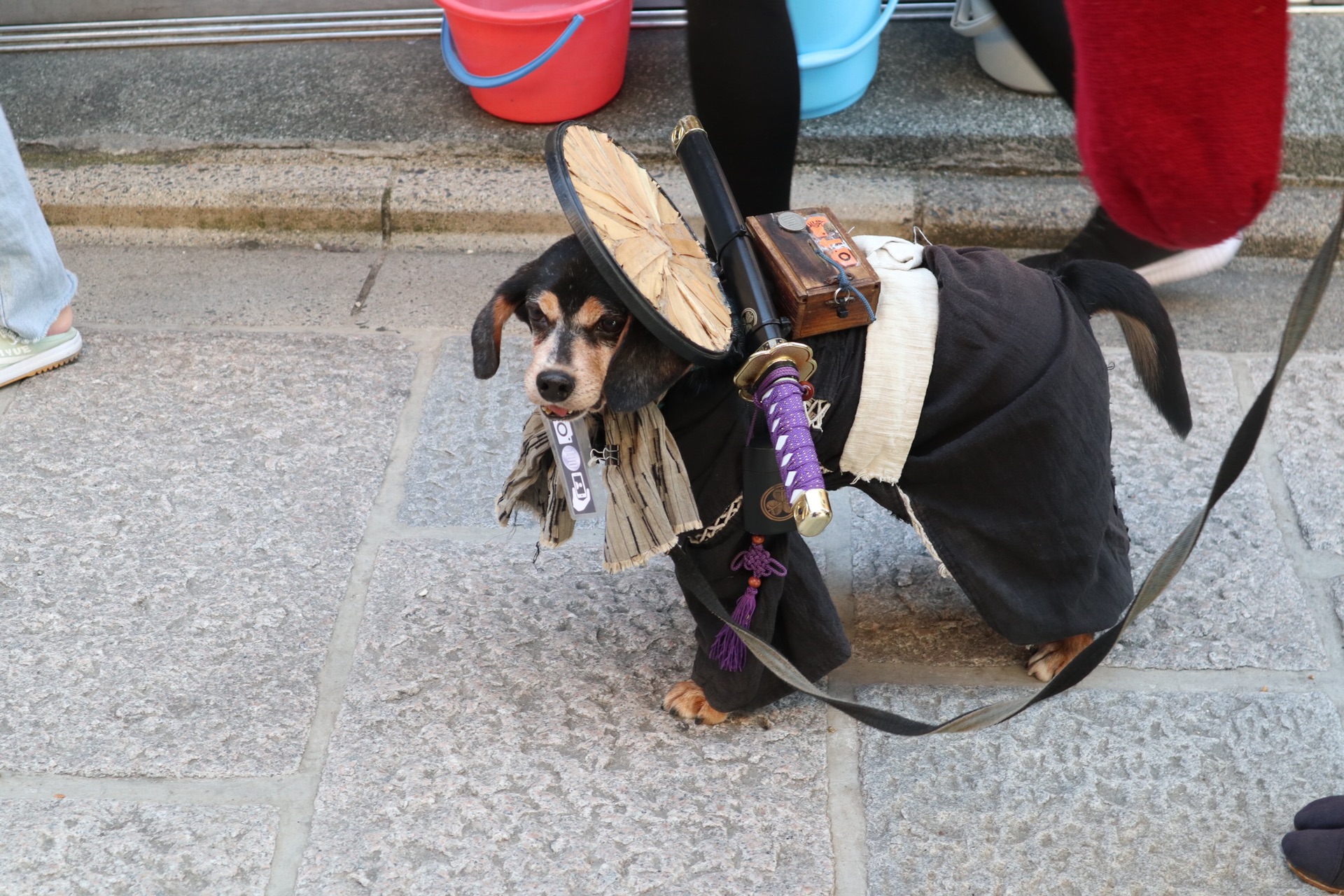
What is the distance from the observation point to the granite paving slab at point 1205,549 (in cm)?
200

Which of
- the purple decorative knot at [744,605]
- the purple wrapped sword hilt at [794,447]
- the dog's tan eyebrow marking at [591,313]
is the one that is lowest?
the purple decorative knot at [744,605]

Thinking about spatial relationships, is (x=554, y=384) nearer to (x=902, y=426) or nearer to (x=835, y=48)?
(x=902, y=426)

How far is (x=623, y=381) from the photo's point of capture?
1542 mm

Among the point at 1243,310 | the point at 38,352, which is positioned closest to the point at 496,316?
the point at 38,352

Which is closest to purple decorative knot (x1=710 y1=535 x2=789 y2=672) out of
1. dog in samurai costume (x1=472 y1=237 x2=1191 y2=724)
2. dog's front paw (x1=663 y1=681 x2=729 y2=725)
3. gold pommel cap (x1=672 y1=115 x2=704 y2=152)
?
dog in samurai costume (x1=472 y1=237 x2=1191 y2=724)

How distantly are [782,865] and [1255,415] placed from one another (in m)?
0.94

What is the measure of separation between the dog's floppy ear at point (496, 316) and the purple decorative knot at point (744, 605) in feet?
1.61

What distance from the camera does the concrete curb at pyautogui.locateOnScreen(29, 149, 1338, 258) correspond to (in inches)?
118

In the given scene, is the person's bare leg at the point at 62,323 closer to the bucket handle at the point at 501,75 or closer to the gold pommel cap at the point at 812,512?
the bucket handle at the point at 501,75

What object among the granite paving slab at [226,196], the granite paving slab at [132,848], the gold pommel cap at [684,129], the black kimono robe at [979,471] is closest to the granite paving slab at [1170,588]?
the black kimono robe at [979,471]

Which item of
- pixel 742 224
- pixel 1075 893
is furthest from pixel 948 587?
pixel 742 224

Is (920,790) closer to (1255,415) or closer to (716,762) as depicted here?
(716,762)

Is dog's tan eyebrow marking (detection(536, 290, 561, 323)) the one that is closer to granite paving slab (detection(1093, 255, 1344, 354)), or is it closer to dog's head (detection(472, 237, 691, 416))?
dog's head (detection(472, 237, 691, 416))

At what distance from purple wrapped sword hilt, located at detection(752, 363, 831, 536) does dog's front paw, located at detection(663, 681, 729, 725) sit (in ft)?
2.27
